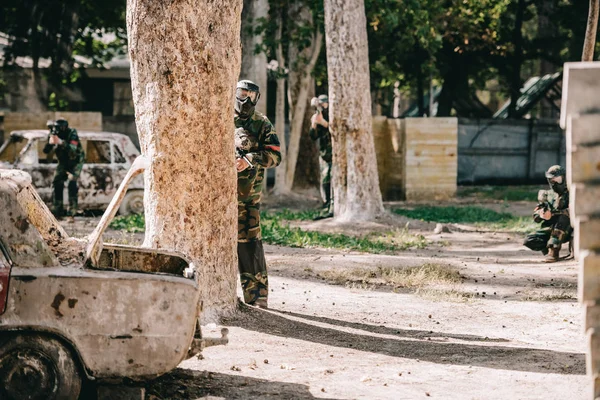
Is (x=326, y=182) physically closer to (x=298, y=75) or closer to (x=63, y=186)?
(x=298, y=75)

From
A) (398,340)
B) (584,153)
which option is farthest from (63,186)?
(584,153)

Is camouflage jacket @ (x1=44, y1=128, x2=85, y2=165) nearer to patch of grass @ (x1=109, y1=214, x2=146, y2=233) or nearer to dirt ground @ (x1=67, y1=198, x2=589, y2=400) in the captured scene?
patch of grass @ (x1=109, y1=214, x2=146, y2=233)

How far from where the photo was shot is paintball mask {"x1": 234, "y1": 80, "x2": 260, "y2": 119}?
8.71 meters

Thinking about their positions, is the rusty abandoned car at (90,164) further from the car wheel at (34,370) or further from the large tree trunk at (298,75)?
the car wheel at (34,370)

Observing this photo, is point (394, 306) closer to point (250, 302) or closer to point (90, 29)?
point (250, 302)

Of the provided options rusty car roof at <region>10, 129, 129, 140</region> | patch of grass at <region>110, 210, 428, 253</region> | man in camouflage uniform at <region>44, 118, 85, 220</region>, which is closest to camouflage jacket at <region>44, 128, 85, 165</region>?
man in camouflage uniform at <region>44, 118, 85, 220</region>

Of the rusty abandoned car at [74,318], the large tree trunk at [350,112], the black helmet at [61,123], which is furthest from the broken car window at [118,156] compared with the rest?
the rusty abandoned car at [74,318]

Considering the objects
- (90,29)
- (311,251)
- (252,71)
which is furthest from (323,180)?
(90,29)

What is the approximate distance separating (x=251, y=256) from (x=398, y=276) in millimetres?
2665

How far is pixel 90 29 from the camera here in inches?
1010

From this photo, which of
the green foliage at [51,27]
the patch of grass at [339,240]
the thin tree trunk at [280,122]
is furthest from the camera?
the green foliage at [51,27]

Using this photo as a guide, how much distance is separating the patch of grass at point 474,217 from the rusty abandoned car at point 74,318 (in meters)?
11.8

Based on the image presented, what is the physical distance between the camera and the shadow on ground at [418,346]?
7.23m

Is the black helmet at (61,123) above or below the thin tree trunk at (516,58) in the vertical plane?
below
